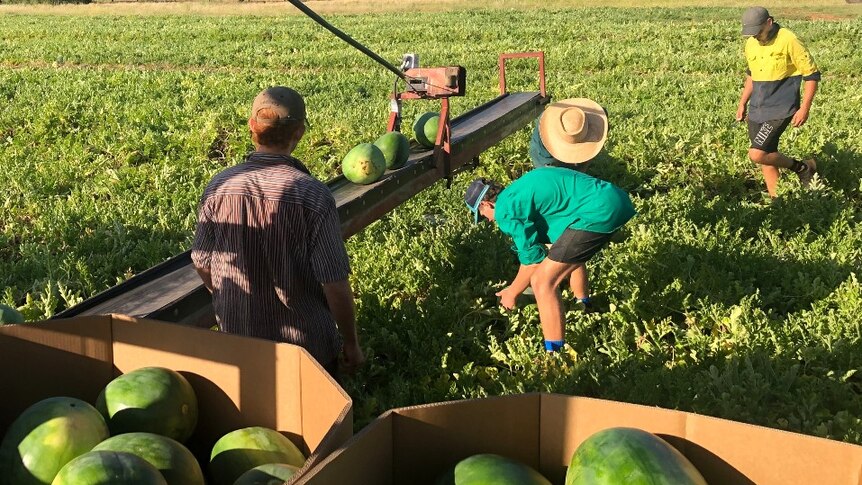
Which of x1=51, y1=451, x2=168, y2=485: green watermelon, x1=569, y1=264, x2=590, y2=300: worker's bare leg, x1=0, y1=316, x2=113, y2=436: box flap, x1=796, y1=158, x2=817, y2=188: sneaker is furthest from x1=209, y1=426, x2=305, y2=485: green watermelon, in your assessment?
x1=796, y1=158, x2=817, y2=188: sneaker

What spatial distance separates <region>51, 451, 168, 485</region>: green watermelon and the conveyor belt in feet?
4.00

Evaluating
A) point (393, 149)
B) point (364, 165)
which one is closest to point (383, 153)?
point (393, 149)

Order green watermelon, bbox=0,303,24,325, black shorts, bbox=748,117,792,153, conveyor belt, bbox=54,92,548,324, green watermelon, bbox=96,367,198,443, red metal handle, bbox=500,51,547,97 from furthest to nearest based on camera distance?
black shorts, bbox=748,117,792,153 < red metal handle, bbox=500,51,547,97 < conveyor belt, bbox=54,92,548,324 < green watermelon, bbox=0,303,24,325 < green watermelon, bbox=96,367,198,443

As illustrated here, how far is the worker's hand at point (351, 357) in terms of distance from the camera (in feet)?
11.3

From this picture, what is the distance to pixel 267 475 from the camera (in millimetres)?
1792

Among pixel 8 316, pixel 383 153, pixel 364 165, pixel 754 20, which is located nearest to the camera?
pixel 8 316

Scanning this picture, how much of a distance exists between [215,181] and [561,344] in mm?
2425

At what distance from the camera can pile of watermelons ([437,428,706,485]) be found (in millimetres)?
1575

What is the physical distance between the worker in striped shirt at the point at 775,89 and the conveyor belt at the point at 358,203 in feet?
7.85

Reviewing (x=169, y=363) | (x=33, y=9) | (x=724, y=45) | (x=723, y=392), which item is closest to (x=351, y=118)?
(x=723, y=392)

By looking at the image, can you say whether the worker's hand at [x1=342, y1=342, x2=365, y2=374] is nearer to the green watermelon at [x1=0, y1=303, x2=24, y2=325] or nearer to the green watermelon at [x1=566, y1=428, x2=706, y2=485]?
the green watermelon at [x1=0, y1=303, x2=24, y2=325]

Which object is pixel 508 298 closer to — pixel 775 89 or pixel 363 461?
pixel 363 461

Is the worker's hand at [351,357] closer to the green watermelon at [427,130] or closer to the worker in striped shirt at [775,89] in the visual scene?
the green watermelon at [427,130]

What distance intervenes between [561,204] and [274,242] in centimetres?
206
